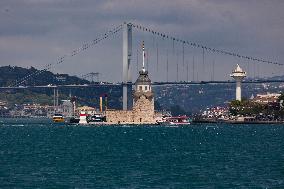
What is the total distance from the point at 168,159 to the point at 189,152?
996 centimetres

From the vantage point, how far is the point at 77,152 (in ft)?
270

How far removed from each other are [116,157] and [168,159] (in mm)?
4700

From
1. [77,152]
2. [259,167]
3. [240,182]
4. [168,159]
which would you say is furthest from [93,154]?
[240,182]

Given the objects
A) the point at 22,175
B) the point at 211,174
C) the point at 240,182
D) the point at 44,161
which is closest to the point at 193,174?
the point at 211,174

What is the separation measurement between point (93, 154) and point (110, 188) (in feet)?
89.9

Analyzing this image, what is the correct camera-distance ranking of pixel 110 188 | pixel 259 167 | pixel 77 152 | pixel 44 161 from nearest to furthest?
1. pixel 110 188
2. pixel 259 167
3. pixel 44 161
4. pixel 77 152

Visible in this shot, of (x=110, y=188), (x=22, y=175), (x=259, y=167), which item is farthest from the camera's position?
(x=259, y=167)

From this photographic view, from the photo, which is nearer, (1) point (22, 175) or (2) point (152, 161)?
(1) point (22, 175)

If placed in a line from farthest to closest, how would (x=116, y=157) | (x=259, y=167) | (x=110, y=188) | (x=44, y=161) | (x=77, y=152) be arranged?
(x=77, y=152)
(x=116, y=157)
(x=44, y=161)
(x=259, y=167)
(x=110, y=188)

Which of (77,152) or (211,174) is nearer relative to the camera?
(211,174)

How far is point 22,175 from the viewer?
58594mm

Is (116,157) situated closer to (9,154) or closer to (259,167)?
(9,154)

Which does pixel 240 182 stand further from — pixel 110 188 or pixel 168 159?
pixel 168 159

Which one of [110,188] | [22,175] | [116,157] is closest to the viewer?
[110,188]
